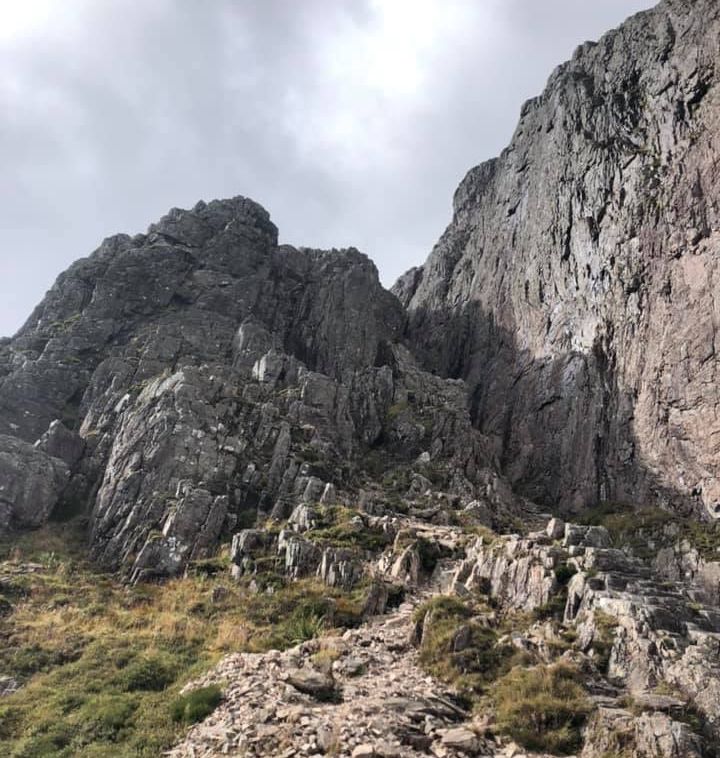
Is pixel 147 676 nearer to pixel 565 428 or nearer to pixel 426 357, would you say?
pixel 565 428

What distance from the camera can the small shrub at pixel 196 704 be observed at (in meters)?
16.4

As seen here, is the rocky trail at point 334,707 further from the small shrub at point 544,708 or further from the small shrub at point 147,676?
the small shrub at point 147,676

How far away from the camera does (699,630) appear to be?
56.0 ft

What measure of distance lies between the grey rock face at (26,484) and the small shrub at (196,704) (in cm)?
2819

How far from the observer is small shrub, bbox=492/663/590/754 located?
45.5 feet

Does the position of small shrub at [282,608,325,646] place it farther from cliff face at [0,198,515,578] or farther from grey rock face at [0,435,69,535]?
grey rock face at [0,435,69,535]

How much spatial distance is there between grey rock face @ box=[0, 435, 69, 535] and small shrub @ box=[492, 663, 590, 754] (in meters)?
35.2

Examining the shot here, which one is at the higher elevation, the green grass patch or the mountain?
the mountain

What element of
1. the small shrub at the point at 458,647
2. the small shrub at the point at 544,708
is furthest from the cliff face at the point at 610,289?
the small shrub at the point at 544,708

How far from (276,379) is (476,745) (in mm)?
45783

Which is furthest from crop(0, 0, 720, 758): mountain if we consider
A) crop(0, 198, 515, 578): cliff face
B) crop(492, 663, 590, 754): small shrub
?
crop(0, 198, 515, 578): cliff face

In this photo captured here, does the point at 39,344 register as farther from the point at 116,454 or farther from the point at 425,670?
the point at 425,670

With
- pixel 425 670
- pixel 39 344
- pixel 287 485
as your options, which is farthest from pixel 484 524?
pixel 39 344

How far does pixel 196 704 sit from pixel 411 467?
3731 centimetres
